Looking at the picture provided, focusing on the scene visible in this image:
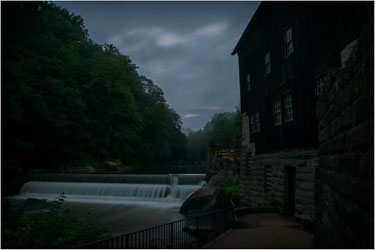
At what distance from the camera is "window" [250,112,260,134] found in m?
15.0

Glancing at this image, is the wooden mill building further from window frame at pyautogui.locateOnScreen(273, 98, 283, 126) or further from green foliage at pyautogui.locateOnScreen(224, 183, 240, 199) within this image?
green foliage at pyautogui.locateOnScreen(224, 183, 240, 199)

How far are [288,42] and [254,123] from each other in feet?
18.2

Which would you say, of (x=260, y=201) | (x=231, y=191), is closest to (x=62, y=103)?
(x=231, y=191)

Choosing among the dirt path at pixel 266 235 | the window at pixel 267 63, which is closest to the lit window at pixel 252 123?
the window at pixel 267 63

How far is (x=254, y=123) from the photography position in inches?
611

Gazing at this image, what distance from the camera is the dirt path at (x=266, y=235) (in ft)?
24.0

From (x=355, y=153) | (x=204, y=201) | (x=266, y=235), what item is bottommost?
(x=204, y=201)

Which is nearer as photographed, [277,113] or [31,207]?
[277,113]

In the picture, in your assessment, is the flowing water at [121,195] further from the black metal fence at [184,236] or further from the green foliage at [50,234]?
the green foliage at [50,234]

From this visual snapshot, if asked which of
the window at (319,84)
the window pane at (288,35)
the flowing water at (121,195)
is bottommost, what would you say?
the flowing water at (121,195)

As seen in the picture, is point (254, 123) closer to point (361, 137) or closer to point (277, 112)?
point (277, 112)

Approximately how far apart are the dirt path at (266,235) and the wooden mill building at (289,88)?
92cm

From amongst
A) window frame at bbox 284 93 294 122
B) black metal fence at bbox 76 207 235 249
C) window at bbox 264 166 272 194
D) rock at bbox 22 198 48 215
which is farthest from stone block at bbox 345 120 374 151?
rock at bbox 22 198 48 215

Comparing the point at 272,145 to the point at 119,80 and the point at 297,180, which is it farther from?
the point at 119,80
